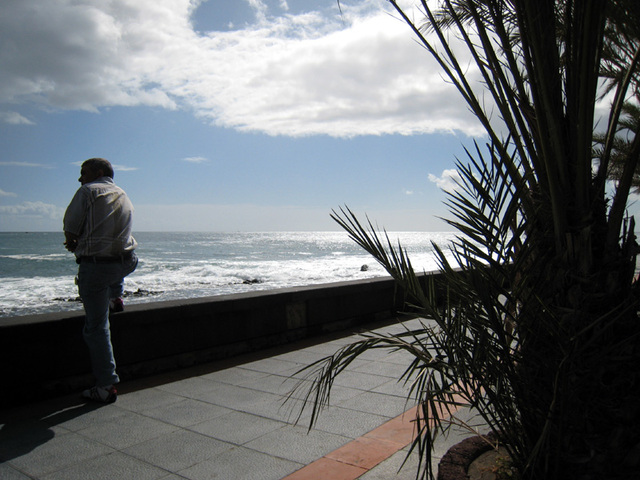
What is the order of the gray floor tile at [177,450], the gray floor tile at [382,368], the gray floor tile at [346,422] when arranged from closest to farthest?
the gray floor tile at [177,450] → the gray floor tile at [346,422] → the gray floor tile at [382,368]

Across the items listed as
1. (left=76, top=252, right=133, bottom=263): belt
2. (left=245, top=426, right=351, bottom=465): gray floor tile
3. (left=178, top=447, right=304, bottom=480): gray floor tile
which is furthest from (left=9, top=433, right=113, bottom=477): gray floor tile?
(left=76, top=252, right=133, bottom=263): belt

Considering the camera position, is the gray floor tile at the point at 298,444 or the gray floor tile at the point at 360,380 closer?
the gray floor tile at the point at 298,444

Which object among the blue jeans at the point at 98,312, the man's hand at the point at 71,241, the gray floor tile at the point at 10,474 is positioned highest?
the man's hand at the point at 71,241

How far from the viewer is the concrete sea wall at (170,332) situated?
13.4 feet

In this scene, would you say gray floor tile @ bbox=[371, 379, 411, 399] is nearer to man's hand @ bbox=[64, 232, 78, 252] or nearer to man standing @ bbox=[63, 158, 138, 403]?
man standing @ bbox=[63, 158, 138, 403]

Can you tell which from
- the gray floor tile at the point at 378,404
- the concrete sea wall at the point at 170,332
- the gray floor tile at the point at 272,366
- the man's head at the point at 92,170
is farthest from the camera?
the gray floor tile at the point at 272,366

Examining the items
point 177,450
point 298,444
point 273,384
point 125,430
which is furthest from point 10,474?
point 273,384

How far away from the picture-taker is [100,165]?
4.31 meters

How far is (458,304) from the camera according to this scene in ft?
7.36

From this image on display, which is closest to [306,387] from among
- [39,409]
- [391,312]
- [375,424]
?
[375,424]

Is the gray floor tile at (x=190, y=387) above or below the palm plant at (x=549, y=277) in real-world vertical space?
below

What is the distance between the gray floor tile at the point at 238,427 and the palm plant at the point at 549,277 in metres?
1.38

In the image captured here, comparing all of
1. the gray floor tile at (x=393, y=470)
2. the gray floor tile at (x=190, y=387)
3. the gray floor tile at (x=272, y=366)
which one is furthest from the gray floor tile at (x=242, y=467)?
the gray floor tile at (x=272, y=366)

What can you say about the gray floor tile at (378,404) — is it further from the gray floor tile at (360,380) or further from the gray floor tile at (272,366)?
the gray floor tile at (272,366)
